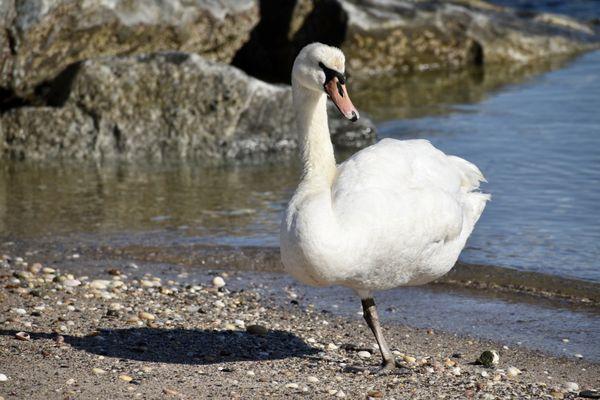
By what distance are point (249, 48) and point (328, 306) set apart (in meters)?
9.33

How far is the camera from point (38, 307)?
273 inches

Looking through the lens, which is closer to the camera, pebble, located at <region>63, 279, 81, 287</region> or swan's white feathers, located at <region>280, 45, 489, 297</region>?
swan's white feathers, located at <region>280, 45, 489, 297</region>

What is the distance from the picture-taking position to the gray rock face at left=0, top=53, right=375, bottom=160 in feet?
39.8

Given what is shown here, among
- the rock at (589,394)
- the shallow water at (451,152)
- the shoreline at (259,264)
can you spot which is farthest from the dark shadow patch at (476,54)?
the rock at (589,394)

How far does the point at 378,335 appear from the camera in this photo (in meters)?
6.34

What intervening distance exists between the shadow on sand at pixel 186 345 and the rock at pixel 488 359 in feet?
3.26

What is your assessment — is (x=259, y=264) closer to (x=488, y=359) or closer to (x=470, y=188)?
(x=470, y=188)

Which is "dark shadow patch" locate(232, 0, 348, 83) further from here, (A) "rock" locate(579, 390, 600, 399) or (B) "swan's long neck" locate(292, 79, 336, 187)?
(A) "rock" locate(579, 390, 600, 399)

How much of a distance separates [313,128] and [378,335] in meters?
1.29

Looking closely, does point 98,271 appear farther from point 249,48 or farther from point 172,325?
point 249,48

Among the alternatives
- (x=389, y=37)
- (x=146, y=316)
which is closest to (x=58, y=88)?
(x=389, y=37)

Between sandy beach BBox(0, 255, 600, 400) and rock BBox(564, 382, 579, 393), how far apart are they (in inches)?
0.5

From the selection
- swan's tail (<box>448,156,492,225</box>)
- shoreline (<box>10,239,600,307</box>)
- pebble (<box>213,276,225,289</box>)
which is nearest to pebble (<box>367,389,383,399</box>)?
swan's tail (<box>448,156,492,225</box>)

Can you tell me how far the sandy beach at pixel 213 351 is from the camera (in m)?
5.65
